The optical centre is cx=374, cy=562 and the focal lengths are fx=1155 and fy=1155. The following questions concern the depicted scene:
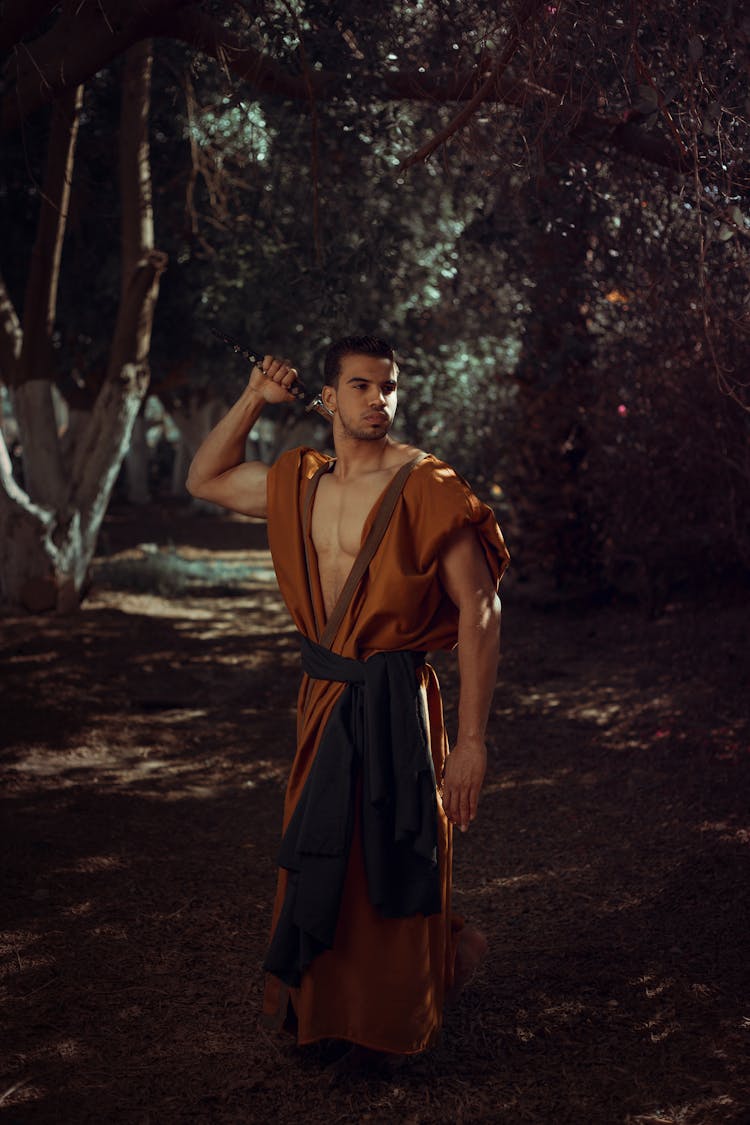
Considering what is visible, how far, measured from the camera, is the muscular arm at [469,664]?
3.36 m

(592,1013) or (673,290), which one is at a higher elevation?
(673,290)

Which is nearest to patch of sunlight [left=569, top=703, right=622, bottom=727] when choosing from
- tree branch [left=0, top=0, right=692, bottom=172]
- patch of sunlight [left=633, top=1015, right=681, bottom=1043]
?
tree branch [left=0, top=0, right=692, bottom=172]

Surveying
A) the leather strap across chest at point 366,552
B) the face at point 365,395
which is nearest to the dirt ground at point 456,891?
the leather strap across chest at point 366,552

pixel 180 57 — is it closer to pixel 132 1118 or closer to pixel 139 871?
pixel 139 871

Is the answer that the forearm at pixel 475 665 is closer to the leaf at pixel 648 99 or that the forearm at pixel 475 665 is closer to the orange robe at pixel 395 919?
the orange robe at pixel 395 919

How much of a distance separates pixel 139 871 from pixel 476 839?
69.6 inches

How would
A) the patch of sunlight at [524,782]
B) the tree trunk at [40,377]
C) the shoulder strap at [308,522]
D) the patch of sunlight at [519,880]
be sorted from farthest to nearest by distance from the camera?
the tree trunk at [40,377] → the patch of sunlight at [524,782] → the patch of sunlight at [519,880] → the shoulder strap at [308,522]

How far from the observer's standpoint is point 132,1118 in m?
Result: 3.28

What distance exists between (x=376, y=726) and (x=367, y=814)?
266 mm

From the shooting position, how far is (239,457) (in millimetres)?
3869

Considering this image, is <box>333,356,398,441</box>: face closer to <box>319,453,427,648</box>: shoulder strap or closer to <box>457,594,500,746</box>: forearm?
<box>319,453,427,648</box>: shoulder strap

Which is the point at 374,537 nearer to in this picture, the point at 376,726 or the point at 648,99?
the point at 376,726

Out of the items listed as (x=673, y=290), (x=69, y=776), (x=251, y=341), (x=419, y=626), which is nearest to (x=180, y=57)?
(x=251, y=341)

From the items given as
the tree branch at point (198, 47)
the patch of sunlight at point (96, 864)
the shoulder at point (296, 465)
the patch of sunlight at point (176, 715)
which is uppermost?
the tree branch at point (198, 47)
